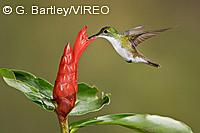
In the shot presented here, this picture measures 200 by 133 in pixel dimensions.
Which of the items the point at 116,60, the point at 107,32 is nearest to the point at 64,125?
the point at 107,32

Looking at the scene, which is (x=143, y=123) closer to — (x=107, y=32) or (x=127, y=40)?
(x=127, y=40)

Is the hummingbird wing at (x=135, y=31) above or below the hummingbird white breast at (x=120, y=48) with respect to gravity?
above

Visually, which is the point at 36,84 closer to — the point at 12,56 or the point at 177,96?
the point at 12,56

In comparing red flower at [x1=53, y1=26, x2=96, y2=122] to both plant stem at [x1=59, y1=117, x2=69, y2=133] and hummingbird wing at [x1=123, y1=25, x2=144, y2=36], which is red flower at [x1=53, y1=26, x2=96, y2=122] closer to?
plant stem at [x1=59, y1=117, x2=69, y2=133]

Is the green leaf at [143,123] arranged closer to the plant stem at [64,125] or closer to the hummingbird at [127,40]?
the plant stem at [64,125]

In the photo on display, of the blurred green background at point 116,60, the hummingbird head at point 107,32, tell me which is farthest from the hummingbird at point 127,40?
the blurred green background at point 116,60

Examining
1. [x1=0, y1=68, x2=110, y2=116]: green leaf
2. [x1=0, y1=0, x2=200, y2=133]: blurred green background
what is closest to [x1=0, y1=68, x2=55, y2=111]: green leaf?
[x1=0, y1=68, x2=110, y2=116]: green leaf
